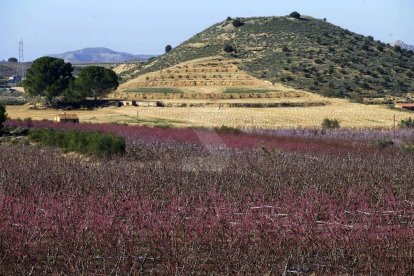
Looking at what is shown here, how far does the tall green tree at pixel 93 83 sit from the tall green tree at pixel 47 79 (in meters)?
1.29

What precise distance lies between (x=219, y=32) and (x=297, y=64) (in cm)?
2797

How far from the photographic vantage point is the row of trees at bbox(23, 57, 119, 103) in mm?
54969

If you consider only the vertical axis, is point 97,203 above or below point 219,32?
below

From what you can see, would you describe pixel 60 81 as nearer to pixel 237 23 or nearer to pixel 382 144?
pixel 382 144

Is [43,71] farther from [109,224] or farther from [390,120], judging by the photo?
[109,224]

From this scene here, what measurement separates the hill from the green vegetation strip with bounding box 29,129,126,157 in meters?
38.7

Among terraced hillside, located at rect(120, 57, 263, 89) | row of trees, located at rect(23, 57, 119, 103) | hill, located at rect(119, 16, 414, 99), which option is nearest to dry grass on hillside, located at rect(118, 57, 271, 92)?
terraced hillside, located at rect(120, 57, 263, 89)

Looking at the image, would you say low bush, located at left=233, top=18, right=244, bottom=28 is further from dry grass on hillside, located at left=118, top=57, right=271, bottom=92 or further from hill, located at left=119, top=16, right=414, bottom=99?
dry grass on hillside, located at left=118, top=57, right=271, bottom=92

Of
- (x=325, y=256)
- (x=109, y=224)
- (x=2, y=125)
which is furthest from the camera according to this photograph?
(x=2, y=125)

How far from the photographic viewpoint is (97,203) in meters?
12.1

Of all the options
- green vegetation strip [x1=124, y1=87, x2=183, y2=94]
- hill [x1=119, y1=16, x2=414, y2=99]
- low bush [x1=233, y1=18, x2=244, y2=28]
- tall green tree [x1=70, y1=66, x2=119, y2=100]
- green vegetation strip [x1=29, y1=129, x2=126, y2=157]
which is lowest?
green vegetation strip [x1=29, y1=129, x2=126, y2=157]

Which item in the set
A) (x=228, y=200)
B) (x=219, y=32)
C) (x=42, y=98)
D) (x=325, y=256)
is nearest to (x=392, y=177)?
(x=228, y=200)

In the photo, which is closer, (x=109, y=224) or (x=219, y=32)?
(x=109, y=224)

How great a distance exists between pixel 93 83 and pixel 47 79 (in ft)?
12.6
